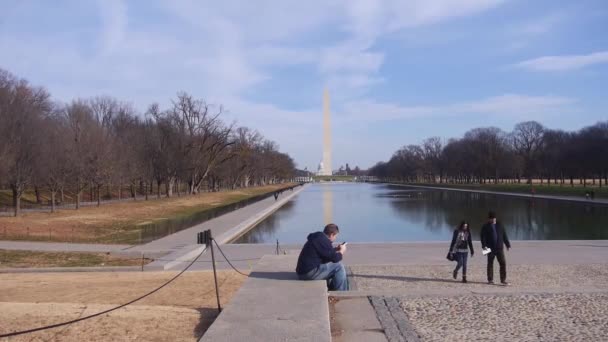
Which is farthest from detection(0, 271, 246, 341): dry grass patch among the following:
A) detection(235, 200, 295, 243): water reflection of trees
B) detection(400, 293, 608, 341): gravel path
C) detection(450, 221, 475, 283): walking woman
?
detection(235, 200, 295, 243): water reflection of trees

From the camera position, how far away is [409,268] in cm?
1429

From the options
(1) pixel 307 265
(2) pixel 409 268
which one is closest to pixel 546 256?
(2) pixel 409 268

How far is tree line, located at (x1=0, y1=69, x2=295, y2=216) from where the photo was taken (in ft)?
120

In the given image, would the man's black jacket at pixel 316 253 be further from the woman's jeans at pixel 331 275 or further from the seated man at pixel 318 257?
the woman's jeans at pixel 331 275

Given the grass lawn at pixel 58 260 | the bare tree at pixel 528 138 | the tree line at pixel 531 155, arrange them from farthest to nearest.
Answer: the bare tree at pixel 528 138, the tree line at pixel 531 155, the grass lawn at pixel 58 260

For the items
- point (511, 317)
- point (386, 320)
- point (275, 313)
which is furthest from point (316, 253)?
point (511, 317)

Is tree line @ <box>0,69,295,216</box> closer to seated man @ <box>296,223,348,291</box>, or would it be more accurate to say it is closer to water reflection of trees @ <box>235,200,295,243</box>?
water reflection of trees @ <box>235,200,295,243</box>

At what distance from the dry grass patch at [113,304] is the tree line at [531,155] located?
73604 millimetres

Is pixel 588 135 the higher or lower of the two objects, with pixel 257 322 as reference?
higher

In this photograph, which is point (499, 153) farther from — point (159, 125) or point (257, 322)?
point (257, 322)

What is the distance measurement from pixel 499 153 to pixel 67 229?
88605mm

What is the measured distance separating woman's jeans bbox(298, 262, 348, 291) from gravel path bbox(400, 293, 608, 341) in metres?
1.19

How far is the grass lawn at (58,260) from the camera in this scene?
53.5 ft

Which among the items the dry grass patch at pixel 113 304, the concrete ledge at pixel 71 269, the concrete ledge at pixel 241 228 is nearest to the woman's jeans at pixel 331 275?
the dry grass patch at pixel 113 304
